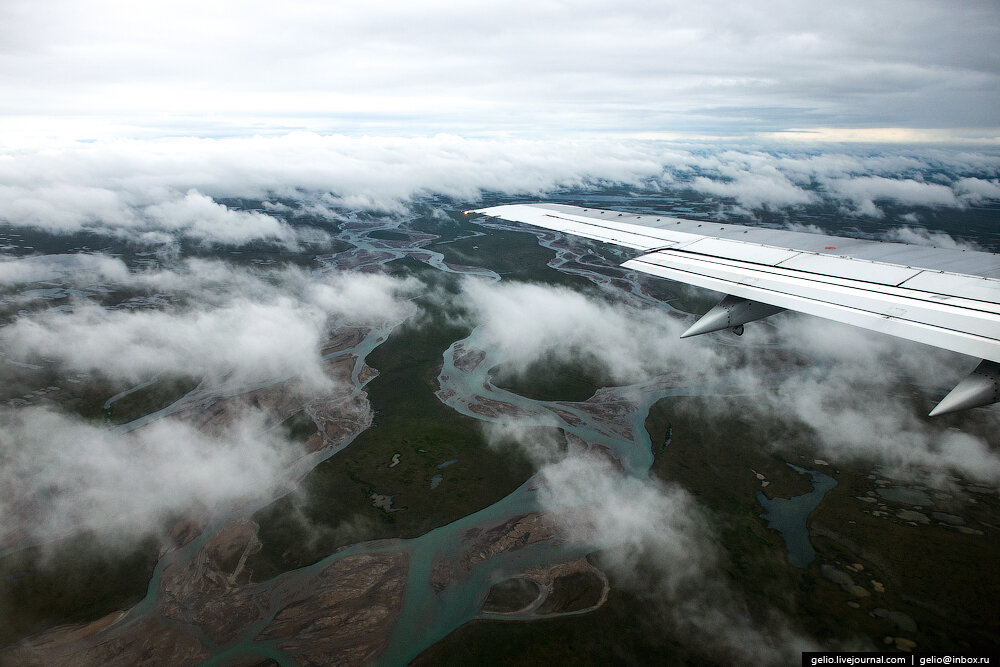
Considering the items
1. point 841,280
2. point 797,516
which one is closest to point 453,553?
point 797,516

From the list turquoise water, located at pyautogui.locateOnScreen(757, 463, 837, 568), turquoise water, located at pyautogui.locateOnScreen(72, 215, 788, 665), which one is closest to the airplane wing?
turquoise water, located at pyautogui.locateOnScreen(72, 215, 788, 665)

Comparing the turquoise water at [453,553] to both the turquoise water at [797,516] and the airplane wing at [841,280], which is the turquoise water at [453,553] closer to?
the turquoise water at [797,516]

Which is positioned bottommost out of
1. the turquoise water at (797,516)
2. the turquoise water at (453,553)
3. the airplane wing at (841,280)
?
the turquoise water at (453,553)

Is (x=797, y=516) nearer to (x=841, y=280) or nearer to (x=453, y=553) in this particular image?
(x=453, y=553)

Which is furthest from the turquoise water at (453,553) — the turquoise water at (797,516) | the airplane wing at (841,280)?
the airplane wing at (841,280)

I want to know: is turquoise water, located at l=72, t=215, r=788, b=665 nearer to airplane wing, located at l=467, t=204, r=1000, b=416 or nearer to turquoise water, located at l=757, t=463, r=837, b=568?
turquoise water, located at l=757, t=463, r=837, b=568

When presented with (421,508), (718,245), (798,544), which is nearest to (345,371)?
(421,508)

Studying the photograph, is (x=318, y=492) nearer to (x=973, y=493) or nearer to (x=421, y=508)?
(x=421, y=508)

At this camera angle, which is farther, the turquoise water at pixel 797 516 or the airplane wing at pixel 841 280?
the turquoise water at pixel 797 516
